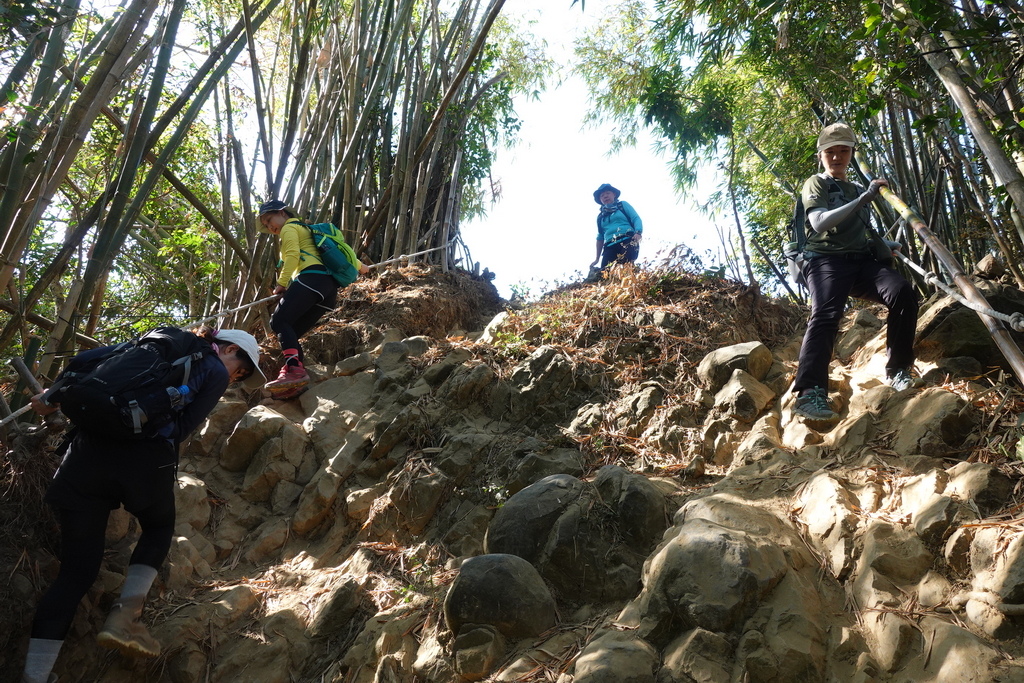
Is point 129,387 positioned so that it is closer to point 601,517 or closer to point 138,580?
point 138,580

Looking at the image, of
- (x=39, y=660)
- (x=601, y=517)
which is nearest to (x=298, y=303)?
(x=39, y=660)

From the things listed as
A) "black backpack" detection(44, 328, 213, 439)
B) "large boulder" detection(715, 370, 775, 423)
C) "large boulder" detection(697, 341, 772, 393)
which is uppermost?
"black backpack" detection(44, 328, 213, 439)

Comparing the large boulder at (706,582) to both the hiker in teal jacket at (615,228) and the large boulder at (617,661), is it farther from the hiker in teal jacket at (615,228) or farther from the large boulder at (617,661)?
the hiker in teal jacket at (615,228)

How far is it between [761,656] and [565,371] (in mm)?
2084

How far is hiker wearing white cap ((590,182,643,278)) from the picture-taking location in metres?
5.61

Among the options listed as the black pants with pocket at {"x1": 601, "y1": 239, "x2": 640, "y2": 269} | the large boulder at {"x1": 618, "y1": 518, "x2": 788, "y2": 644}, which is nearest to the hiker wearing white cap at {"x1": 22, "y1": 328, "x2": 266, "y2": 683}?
the large boulder at {"x1": 618, "y1": 518, "x2": 788, "y2": 644}

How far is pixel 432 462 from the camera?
352cm

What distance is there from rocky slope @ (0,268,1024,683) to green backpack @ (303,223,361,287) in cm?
62

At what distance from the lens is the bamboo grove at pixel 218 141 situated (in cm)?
286

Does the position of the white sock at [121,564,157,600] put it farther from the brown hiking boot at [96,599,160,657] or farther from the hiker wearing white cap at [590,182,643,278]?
the hiker wearing white cap at [590,182,643,278]

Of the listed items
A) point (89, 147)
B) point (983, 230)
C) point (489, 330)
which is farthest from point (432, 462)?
point (89, 147)

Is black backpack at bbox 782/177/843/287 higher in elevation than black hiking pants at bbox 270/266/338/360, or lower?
lower

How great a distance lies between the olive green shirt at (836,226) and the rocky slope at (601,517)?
0.48m

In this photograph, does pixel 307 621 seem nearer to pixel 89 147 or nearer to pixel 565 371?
pixel 565 371
